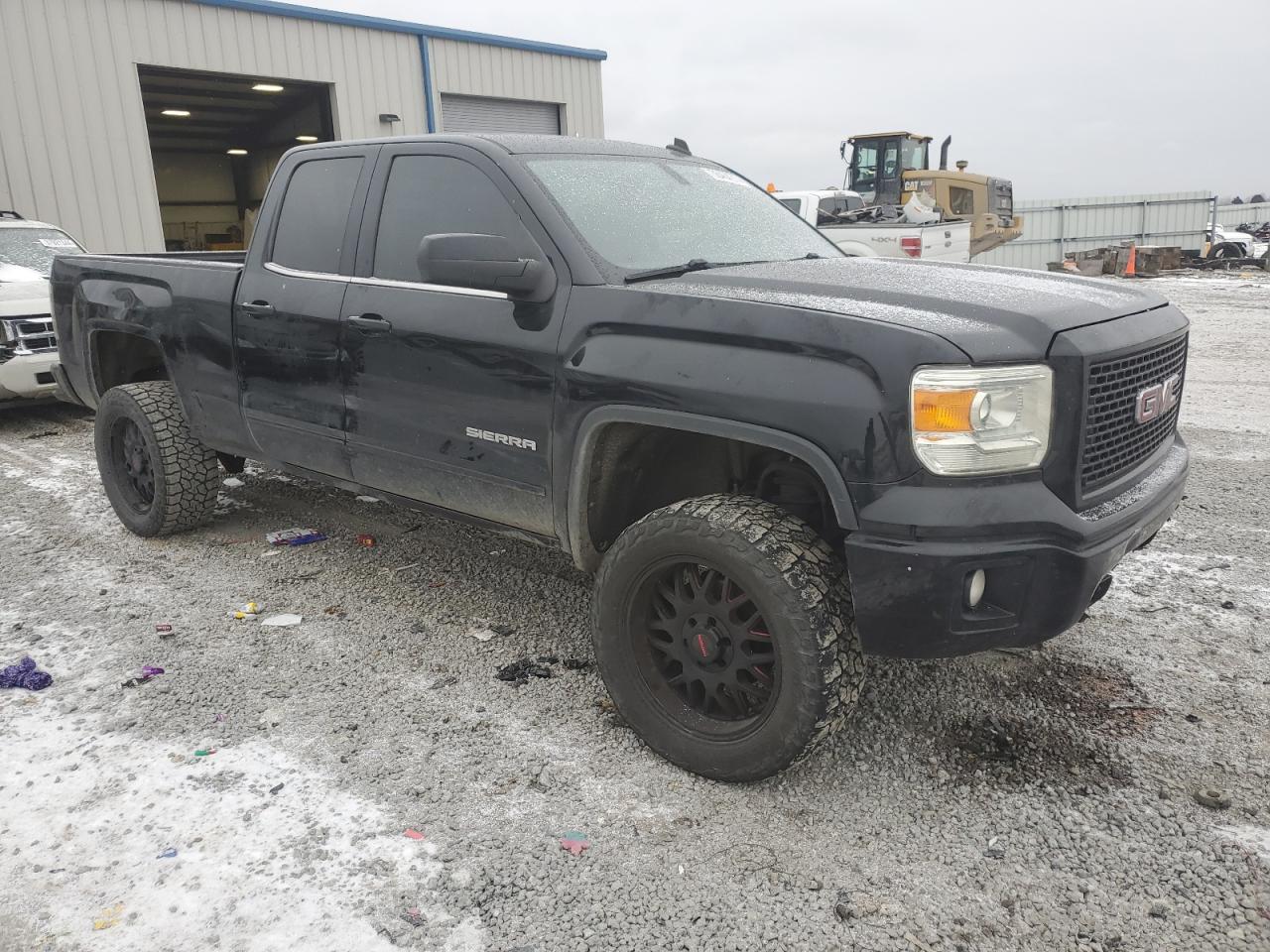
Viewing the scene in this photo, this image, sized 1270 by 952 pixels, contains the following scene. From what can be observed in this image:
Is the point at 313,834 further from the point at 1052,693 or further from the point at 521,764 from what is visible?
the point at 1052,693

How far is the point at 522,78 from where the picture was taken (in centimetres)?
1755

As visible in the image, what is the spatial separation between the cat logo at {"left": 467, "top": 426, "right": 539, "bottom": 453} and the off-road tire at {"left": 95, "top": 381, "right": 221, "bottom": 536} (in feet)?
7.43

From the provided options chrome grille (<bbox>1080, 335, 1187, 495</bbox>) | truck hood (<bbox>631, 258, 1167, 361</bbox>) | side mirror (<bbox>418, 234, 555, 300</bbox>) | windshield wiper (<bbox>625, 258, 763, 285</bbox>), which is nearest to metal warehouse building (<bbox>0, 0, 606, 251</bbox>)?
side mirror (<bbox>418, 234, 555, 300</bbox>)

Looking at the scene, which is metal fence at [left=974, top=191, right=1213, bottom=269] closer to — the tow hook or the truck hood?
the truck hood

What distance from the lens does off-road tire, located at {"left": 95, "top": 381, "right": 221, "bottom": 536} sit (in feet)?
15.9

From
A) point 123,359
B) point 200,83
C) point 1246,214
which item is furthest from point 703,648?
point 1246,214

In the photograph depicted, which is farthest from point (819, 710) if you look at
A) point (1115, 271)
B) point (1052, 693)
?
point (1115, 271)

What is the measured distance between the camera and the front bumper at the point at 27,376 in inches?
305

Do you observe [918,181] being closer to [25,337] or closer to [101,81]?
[101,81]

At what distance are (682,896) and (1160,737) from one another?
1751mm

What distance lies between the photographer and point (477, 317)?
3.34 m

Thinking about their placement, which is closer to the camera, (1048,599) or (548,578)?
(1048,599)

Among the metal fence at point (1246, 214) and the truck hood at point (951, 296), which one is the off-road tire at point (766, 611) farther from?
the metal fence at point (1246, 214)

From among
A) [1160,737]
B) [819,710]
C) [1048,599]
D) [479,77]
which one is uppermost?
[479,77]
